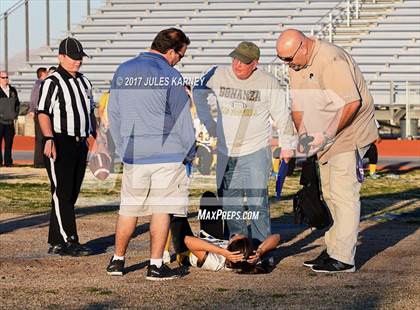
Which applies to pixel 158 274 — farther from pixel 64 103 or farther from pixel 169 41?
pixel 64 103

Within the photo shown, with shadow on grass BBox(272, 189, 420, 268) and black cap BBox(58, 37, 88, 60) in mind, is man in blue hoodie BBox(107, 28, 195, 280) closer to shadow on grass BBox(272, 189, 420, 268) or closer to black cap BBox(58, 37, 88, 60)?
shadow on grass BBox(272, 189, 420, 268)

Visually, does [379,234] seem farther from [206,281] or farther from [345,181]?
[206,281]

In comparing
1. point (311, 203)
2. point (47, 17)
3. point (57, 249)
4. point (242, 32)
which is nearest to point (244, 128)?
point (311, 203)

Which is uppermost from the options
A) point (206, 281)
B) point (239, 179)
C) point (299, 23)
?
point (299, 23)

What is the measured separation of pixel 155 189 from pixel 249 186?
1030 mm

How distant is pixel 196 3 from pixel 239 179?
28.7 metres

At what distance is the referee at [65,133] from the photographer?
30.4 ft

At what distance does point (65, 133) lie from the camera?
9359 millimetres

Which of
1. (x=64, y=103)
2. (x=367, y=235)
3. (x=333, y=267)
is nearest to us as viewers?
(x=333, y=267)

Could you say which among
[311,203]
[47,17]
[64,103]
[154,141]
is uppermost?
[47,17]

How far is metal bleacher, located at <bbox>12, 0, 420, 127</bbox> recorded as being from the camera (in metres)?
30.7

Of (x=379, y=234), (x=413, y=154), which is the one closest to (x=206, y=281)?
(x=379, y=234)

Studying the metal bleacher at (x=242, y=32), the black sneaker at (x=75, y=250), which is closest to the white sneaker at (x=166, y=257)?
the black sneaker at (x=75, y=250)

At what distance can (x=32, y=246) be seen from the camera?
31.8ft
